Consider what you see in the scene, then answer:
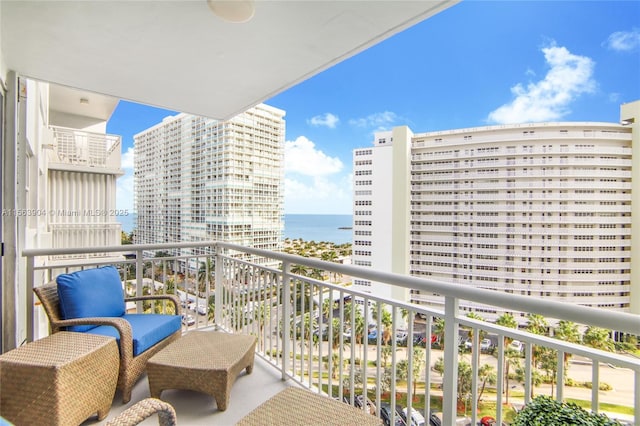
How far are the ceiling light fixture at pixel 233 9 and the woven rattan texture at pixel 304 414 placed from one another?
6.62 ft

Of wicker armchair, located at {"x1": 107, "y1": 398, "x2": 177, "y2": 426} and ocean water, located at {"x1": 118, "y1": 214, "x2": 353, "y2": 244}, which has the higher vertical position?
ocean water, located at {"x1": 118, "y1": 214, "x2": 353, "y2": 244}

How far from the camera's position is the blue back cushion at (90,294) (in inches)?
85.0

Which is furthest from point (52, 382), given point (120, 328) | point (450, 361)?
point (450, 361)

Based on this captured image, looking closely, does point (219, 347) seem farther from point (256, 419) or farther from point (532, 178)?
point (532, 178)

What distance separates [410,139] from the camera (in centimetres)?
795

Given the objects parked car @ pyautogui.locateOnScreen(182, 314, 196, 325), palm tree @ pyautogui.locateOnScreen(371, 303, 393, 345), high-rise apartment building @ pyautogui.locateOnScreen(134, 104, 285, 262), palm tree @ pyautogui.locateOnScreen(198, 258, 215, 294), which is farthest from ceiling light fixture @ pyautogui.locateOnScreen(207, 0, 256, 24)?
high-rise apartment building @ pyautogui.locateOnScreen(134, 104, 285, 262)

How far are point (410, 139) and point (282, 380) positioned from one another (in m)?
6.92

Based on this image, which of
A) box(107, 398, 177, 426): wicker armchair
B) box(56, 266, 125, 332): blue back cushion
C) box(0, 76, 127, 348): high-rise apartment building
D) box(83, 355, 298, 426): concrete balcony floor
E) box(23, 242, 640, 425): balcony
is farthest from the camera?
box(0, 76, 127, 348): high-rise apartment building

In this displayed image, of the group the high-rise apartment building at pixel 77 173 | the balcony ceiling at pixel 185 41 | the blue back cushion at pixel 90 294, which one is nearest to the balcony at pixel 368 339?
the blue back cushion at pixel 90 294

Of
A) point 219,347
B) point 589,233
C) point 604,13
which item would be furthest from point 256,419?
point 604,13

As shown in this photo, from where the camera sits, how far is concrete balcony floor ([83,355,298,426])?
198 centimetres

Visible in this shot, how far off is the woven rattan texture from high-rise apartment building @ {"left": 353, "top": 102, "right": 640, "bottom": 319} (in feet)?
16.1

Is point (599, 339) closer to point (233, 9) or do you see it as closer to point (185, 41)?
point (233, 9)

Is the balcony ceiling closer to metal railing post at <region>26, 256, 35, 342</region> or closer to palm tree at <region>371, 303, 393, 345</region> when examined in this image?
metal railing post at <region>26, 256, 35, 342</region>
